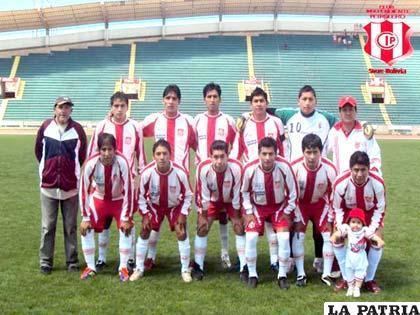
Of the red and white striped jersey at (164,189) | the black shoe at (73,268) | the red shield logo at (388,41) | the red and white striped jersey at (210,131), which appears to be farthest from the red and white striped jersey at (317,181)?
the red shield logo at (388,41)

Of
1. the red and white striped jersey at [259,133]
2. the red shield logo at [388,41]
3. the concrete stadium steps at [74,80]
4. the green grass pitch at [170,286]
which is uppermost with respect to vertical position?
the red shield logo at [388,41]

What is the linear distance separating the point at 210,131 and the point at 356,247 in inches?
79.4

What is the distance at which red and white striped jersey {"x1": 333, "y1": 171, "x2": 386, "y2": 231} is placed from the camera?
16.0ft

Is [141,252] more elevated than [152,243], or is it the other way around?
[152,243]

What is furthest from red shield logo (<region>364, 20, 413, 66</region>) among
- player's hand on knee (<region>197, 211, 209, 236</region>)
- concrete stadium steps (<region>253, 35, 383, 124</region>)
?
player's hand on knee (<region>197, 211, 209, 236</region>)

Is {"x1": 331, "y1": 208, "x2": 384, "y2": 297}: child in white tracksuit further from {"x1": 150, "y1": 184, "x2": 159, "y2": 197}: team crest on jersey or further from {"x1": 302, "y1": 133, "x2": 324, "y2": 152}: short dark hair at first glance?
{"x1": 150, "y1": 184, "x2": 159, "y2": 197}: team crest on jersey

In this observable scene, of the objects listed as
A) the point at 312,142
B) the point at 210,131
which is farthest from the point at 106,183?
the point at 312,142

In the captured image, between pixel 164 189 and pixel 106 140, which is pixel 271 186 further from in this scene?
pixel 106 140

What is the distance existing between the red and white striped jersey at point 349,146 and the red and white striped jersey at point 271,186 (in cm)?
62

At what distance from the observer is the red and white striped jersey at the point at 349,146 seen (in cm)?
527

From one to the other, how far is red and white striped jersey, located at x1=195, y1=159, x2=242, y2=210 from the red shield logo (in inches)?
1290

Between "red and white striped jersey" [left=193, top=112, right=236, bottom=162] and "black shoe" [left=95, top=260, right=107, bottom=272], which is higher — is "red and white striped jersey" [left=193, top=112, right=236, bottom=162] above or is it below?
above

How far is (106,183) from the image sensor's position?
5.29 metres

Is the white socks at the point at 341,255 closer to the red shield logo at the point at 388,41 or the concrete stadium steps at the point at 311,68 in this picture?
the concrete stadium steps at the point at 311,68
